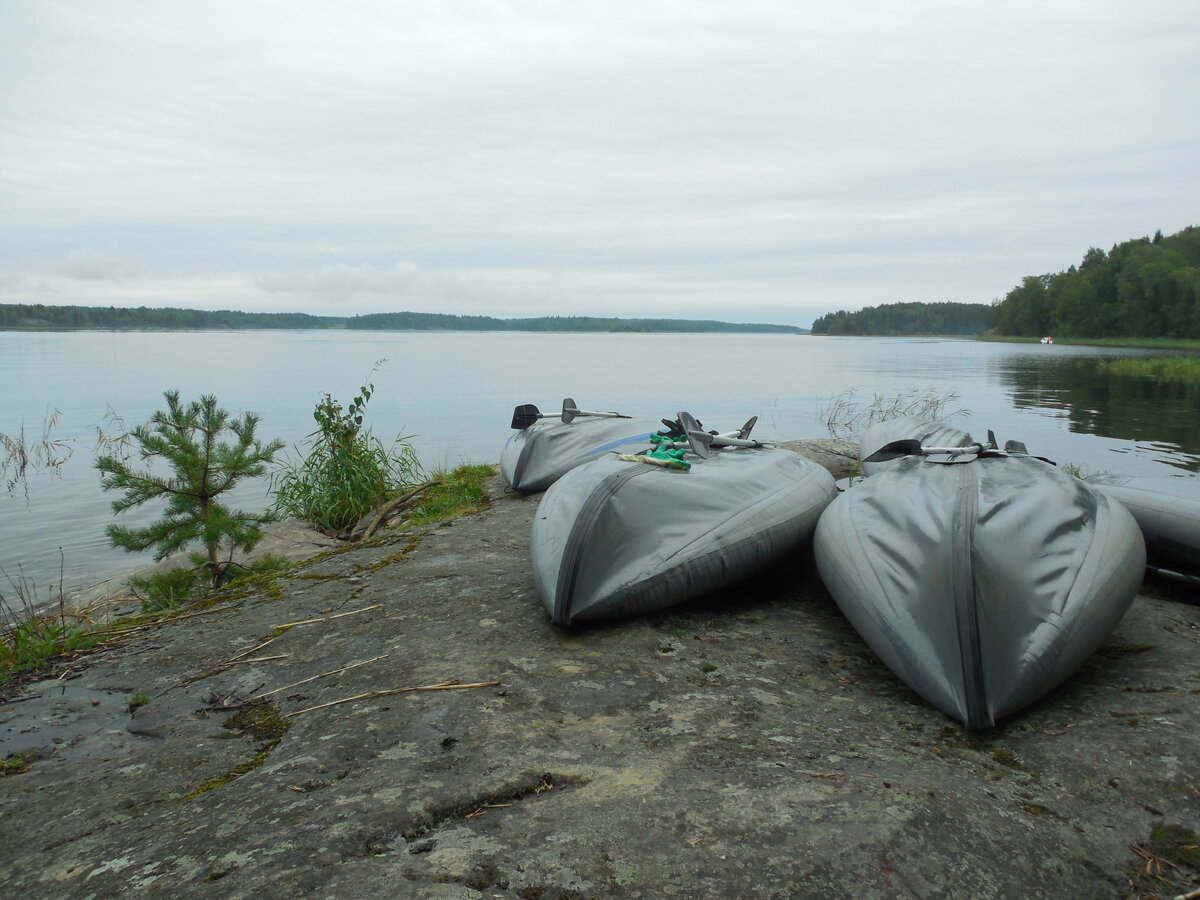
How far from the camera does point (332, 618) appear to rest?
13.0ft

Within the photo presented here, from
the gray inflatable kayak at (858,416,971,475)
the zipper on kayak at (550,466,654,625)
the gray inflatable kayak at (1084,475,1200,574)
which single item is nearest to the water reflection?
the gray inflatable kayak at (858,416,971,475)

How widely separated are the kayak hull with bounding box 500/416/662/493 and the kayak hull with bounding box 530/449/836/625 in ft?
8.85

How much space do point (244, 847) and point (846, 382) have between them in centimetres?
3433

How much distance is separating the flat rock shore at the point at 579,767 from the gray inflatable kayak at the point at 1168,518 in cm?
48

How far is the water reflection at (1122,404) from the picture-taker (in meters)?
17.1

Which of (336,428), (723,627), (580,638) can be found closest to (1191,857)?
(723,627)

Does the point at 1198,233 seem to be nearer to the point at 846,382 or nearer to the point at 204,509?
the point at 846,382

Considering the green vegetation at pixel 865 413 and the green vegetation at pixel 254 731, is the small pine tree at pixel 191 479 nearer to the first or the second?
the green vegetation at pixel 254 731

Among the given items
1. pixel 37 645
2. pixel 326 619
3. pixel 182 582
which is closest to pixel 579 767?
pixel 326 619

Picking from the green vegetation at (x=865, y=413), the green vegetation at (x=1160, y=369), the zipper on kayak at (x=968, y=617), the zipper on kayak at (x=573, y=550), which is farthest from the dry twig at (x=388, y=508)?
the green vegetation at (x=1160, y=369)

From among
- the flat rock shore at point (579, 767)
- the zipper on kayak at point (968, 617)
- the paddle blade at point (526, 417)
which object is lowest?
the flat rock shore at point (579, 767)

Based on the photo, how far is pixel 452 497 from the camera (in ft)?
26.6

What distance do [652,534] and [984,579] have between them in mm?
1441

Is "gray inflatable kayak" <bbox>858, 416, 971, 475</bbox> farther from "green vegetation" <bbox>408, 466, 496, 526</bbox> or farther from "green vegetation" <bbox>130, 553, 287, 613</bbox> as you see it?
"green vegetation" <bbox>130, 553, 287, 613</bbox>
